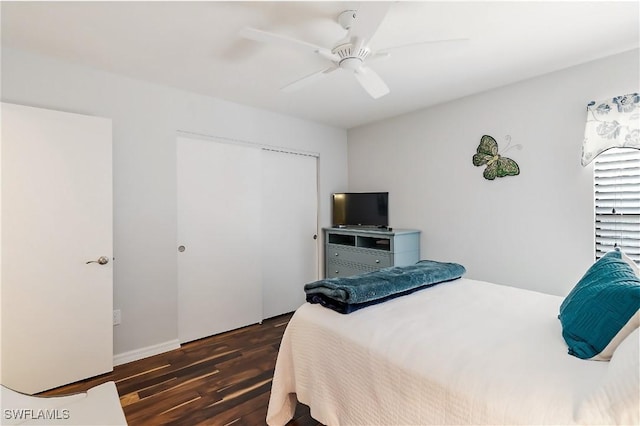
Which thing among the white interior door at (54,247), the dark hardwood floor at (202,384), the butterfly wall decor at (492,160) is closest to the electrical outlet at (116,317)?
the white interior door at (54,247)

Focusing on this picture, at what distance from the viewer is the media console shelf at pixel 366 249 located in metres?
3.30

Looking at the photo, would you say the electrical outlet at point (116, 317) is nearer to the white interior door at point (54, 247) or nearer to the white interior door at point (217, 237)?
the white interior door at point (54, 247)

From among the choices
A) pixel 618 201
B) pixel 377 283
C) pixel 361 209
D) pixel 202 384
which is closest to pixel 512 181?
pixel 618 201

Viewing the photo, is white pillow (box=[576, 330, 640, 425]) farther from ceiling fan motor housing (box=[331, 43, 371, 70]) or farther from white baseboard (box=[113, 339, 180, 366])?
white baseboard (box=[113, 339, 180, 366])

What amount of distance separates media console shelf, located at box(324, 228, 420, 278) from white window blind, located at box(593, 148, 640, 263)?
5.08 feet

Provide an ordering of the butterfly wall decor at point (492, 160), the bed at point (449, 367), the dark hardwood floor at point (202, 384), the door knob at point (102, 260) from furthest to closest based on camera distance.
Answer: the butterfly wall decor at point (492, 160)
the door knob at point (102, 260)
the dark hardwood floor at point (202, 384)
the bed at point (449, 367)

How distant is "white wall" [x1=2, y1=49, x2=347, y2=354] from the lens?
2387 millimetres

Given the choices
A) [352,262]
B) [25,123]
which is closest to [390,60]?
[352,262]

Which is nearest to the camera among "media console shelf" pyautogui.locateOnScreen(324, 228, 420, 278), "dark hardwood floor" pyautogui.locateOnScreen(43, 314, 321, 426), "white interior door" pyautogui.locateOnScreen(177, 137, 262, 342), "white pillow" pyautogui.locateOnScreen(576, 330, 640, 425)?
"white pillow" pyautogui.locateOnScreen(576, 330, 640, 425)

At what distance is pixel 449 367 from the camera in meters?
1.14

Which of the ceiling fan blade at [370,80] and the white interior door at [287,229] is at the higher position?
the ceiling fan blade at [370,80]

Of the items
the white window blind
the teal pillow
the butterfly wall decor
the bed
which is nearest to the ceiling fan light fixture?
the bed

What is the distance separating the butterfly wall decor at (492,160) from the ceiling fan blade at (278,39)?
1.91 metres

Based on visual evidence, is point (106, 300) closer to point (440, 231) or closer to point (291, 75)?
point (291, 75)
